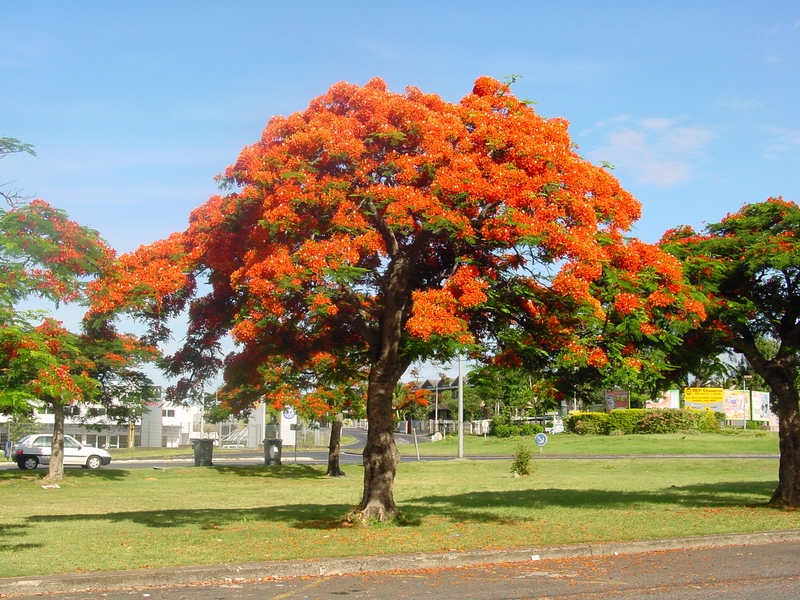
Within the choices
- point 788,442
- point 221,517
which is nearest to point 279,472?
point 221,517

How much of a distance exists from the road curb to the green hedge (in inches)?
1973

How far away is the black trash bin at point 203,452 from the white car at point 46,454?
432cm

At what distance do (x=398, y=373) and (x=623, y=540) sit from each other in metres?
4.56

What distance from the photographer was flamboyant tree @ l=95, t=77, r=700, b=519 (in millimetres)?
12883

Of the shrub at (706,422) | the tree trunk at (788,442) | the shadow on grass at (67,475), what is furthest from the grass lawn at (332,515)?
the shrub at (706,422)

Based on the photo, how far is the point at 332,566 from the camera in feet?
35.1

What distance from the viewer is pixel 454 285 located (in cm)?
1307

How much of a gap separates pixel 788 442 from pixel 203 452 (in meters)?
29.1

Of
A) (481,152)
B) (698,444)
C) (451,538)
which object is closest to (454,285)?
(481,152)

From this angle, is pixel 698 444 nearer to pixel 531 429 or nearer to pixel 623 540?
pixel 531 429

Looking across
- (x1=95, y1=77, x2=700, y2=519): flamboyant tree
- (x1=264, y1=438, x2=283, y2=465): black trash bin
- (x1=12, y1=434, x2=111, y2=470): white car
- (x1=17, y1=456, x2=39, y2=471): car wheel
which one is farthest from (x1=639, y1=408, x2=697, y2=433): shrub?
(x1=95, y1=77, x2=700, y2=519): flamboyant tree

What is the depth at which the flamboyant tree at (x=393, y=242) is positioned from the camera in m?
12.9

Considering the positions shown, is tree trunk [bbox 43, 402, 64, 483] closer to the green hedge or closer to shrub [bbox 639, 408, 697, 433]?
the green hedge

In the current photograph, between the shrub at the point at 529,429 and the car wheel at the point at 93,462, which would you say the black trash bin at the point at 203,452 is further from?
the shrub at the point at 529,429
